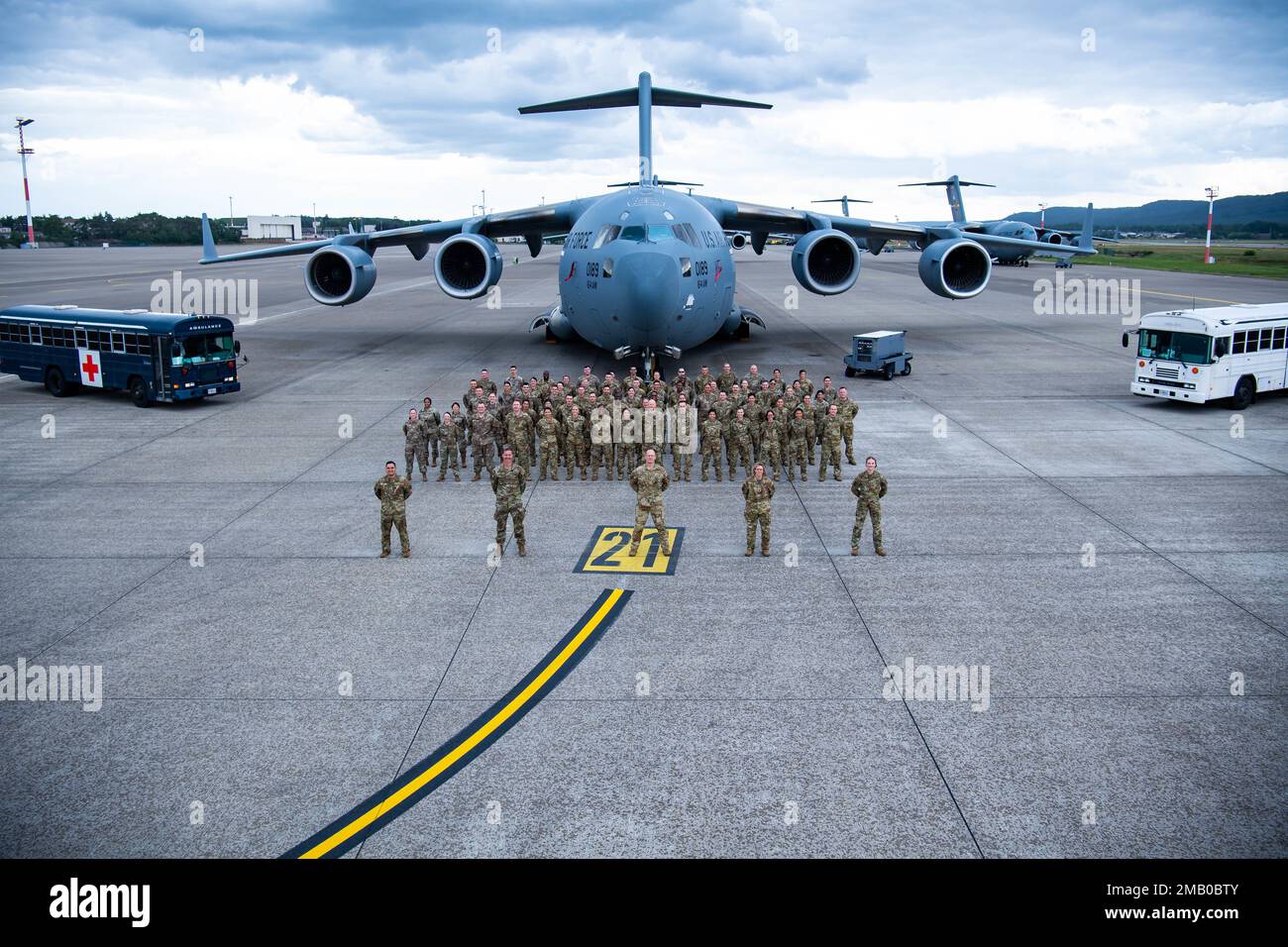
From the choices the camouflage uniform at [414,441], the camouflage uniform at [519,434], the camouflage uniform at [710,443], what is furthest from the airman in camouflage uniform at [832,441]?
the camouflage uniform at [414,441]

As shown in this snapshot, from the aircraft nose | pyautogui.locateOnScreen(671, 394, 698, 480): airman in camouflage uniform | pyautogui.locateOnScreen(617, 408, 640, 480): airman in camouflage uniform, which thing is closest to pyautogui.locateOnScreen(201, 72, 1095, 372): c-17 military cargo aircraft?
the aircraft nose

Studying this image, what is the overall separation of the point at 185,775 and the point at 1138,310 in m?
45.3

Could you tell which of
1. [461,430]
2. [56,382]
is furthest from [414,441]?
[56,382]

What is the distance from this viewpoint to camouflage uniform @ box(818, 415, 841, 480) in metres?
16.0

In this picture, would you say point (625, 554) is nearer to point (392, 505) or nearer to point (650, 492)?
point (650, 492)

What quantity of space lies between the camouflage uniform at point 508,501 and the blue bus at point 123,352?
41.3 ft

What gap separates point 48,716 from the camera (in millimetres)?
8422

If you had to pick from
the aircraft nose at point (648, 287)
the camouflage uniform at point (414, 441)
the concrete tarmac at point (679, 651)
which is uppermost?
the aircraft nose at point (648, 287)

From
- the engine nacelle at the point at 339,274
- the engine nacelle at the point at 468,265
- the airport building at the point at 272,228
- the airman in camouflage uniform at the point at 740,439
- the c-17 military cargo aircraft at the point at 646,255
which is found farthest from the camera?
the airport building at the point at 272,228

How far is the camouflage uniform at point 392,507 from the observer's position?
1222 cm

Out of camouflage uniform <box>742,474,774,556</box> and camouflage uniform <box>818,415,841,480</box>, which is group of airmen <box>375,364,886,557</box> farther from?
camouflage uniform <box>742,474,774,556</box>

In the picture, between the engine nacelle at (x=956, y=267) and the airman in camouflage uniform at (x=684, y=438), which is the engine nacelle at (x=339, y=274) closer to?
the airman in camouflage uniform at (x=684, y=438)
